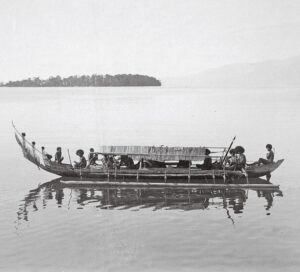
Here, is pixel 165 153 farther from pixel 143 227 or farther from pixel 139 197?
pixel 143 227

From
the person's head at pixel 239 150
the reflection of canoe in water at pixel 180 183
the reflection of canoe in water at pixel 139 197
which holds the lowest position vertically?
the reflection of canoe in water at pixel 139 197

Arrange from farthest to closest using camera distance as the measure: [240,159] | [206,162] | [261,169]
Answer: [261,169] → [206,162] → [240,159]

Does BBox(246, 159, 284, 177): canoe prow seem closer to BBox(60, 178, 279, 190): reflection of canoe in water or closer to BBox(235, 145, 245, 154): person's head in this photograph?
BBox(60, 178, 279, 190): reflection of canoe in water

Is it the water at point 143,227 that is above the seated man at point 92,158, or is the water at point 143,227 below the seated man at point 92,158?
below

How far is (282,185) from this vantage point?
83.9ft

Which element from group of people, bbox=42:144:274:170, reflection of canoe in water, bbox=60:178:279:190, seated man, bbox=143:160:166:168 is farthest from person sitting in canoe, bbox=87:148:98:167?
seated man, bbox=143:160:166:168

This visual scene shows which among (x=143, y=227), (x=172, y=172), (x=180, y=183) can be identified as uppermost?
(x=172, y=172)

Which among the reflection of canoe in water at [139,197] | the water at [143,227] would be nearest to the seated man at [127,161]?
the reflection of canoe in water at [139,197]

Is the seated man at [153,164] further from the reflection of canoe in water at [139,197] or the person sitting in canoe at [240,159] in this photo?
the person sitting in canoe at [240,159]

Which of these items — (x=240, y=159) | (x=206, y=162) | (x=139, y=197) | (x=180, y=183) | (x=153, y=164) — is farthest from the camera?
(x=153, y=164)

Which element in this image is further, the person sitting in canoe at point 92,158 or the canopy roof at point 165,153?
the person sitting in canoe at point 92,158

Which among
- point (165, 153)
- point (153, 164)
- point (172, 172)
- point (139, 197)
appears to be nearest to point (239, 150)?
point (172, 172)

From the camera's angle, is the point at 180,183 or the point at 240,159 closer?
the point at 180,183

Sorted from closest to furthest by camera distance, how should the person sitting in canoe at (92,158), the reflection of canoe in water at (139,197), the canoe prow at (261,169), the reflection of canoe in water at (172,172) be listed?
the reflection of canoe in water at (139,197)
the reflection of canoe in water at (172,172)
the canoe prow at (261,169)
the person sitting in canoe at (92,158)
